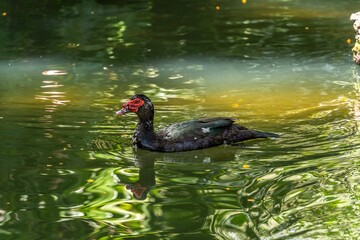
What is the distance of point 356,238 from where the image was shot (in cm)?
564

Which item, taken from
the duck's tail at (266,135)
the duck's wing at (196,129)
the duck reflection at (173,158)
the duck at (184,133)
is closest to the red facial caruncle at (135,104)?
the duck at (184,133)

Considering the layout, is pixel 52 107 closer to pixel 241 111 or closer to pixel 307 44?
pixel 241 111

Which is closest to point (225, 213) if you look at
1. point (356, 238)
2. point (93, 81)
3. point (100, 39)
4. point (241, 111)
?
point (356, 238)

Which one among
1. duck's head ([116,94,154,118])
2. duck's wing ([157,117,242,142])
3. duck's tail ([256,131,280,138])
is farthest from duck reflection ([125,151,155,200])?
duck's tail ([256,131,280,138])

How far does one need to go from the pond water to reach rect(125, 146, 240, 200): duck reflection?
0.02m

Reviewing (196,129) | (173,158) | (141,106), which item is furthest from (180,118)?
(173,158)

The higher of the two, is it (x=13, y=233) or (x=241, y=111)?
(x=13, y=233)

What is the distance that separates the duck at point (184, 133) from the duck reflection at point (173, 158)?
0.07 meters

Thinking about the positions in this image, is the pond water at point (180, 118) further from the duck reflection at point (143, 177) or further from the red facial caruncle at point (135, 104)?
the red facial caruncle at point (135, 104)

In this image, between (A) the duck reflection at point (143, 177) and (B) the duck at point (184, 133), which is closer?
(A) the duck reflection at point (143, 177)

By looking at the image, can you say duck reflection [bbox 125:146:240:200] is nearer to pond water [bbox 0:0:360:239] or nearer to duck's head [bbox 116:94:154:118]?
pond water [bbox 0:0:360:239]

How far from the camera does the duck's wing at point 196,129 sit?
8367 mm

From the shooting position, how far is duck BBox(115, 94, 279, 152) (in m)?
8.36

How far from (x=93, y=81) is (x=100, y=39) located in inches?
119
